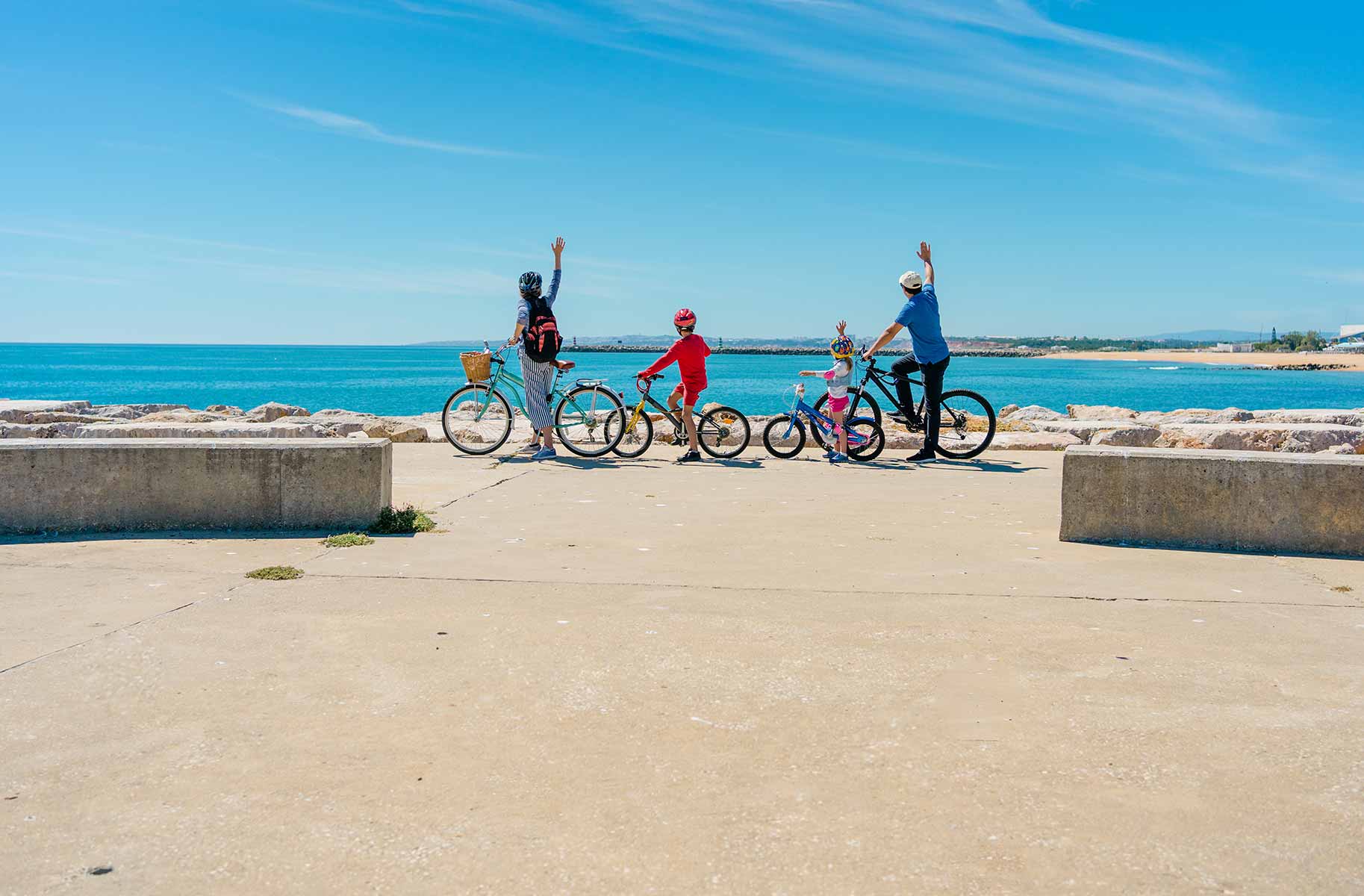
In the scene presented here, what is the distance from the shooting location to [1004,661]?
4.49 m

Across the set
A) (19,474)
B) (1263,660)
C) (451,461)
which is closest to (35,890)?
(1263,660)

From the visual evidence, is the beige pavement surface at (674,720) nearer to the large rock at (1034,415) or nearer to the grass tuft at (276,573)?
the grass tuft at (276,573)

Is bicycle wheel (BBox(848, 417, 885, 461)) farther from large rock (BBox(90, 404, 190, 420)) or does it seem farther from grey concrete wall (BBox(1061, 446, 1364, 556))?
large rock (BBox(90, 404, 190, 420))

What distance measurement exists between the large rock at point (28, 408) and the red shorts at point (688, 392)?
494 inches

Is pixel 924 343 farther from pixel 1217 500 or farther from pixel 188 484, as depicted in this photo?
pixel 188 484

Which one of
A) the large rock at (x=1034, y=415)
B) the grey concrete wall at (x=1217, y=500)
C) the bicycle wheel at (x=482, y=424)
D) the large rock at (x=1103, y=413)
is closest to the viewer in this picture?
the grey concrete wall at (x=1217, y=500)

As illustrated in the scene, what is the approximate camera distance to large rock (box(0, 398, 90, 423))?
18.2 metres

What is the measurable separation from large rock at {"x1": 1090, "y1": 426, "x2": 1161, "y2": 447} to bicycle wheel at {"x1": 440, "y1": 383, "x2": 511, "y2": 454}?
7.44 metres

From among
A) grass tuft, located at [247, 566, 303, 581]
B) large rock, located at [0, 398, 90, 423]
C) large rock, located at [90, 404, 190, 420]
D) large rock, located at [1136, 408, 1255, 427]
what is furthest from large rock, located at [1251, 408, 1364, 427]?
large rock, located at [90, 404, 190, 420]

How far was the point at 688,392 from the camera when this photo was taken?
11.8 m

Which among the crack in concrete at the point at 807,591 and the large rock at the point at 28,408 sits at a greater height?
the large rock at the point at 28,408

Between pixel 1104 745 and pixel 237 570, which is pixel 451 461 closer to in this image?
pixel 237 570

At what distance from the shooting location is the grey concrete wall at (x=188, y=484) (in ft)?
22.7

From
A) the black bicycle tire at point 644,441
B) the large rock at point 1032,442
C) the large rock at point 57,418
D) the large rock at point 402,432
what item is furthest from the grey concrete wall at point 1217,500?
→ the large rock at point 57,418
